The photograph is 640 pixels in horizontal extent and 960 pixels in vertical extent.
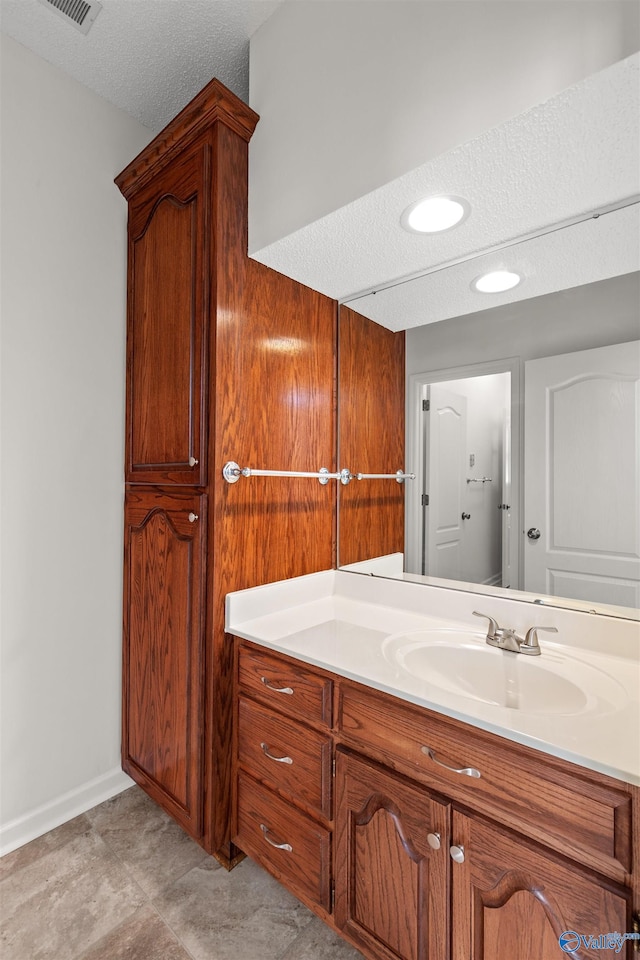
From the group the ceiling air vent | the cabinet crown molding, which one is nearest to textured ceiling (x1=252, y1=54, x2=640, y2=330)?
the cabinet crown molding

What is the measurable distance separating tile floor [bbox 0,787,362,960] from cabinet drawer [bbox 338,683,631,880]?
0.69 m

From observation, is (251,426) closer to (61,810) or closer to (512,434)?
(512,434)

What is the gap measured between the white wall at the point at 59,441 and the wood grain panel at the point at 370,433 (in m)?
0.92

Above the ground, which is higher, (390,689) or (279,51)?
(279,51)

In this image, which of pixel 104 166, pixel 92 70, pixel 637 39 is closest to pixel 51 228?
pixel 104 166

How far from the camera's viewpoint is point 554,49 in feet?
2.90

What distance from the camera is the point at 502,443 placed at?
1.41 m

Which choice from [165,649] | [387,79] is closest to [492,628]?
[165,649]

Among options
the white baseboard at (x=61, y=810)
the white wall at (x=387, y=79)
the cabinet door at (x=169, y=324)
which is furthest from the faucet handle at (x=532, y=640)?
the white baseboard at (x=61, y=810)

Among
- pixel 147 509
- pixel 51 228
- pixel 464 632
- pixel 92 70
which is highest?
pixel 92 70

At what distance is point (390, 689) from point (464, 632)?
0.46 meters

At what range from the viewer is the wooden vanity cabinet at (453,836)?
0.78 meters

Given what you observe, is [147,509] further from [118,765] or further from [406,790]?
[406,790]

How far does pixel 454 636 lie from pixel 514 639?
0.59ft
